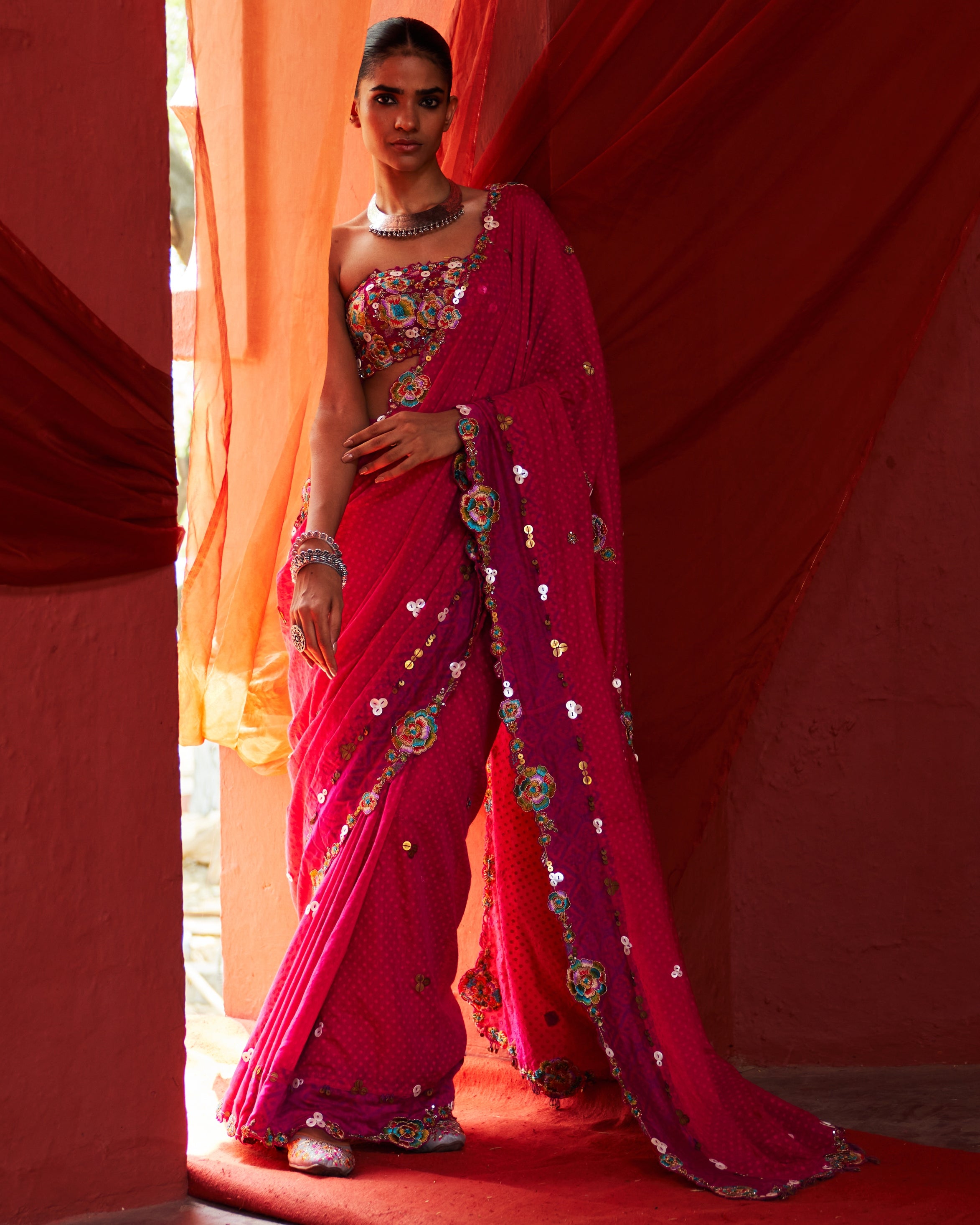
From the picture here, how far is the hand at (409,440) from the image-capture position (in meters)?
2.31

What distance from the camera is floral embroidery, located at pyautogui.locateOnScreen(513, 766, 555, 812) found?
7.43 ft

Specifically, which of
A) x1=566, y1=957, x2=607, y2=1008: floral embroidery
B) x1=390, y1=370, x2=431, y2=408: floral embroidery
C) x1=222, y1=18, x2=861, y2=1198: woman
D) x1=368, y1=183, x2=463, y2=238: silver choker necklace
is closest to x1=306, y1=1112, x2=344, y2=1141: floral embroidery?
x1=222, y1=18, x2=861, y2=1198: woman

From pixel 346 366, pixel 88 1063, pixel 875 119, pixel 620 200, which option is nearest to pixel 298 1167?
pixel 88 1063

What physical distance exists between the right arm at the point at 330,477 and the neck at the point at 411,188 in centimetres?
15

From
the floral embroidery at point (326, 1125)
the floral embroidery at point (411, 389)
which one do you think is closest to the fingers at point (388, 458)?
the floral embroidery at point (411, 389)

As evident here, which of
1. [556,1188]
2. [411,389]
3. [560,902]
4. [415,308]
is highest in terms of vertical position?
[415,308]

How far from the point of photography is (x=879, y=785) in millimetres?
2756

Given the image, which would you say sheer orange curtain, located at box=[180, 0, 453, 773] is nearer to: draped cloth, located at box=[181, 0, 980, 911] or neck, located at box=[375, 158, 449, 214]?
neck, located at box=[375, 158, 449, 214]

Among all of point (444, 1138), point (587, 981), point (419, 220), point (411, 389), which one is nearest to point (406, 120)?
point (419, 220)

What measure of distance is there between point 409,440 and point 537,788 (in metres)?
0.60

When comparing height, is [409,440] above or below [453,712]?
above

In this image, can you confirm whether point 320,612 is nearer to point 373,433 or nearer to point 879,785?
point 373,433

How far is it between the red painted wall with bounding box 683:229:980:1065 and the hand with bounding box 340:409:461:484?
838mm

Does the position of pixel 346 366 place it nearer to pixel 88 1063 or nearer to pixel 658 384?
pixel 658 384
